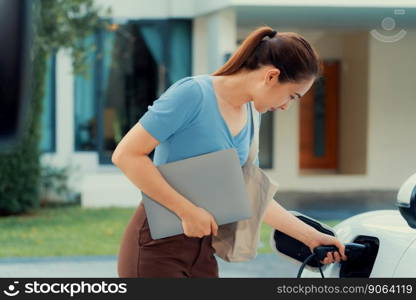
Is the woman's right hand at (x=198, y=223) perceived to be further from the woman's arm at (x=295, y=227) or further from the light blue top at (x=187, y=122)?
the woman's arm at (x=295, y=227)

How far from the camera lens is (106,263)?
8.73 metres

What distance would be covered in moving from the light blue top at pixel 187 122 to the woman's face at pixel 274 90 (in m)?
0.11

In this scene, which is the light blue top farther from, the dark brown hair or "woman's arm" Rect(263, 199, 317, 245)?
"woman's arm" Rect(263, 199, 317, 245)

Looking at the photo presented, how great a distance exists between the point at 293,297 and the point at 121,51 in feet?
43.0

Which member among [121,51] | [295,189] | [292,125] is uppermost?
[121,51]

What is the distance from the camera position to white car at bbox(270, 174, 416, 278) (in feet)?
8.34

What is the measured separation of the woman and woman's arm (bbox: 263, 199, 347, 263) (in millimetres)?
221

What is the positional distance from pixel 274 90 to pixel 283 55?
3.6 inches

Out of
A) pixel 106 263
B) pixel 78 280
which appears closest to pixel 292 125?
pixel 106 263

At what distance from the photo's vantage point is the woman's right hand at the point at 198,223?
228 cm

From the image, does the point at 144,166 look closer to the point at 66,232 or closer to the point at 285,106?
the point at 285,106

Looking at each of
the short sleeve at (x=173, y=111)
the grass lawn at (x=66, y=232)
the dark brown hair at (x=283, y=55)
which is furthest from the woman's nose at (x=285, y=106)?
the grass lawn at (x=66, y=232)

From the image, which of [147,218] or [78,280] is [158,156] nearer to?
[147,218]

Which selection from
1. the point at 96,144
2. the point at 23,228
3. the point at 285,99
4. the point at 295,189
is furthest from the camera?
the point at 295,189
